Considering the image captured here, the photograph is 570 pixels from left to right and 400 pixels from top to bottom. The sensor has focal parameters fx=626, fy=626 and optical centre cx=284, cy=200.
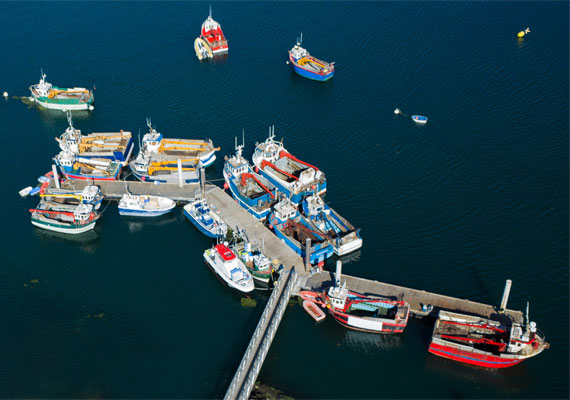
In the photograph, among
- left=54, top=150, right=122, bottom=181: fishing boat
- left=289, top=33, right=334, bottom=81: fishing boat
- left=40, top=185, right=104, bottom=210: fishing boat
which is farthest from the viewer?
left=289, top=33, right=334, bottom=81: fishing boat

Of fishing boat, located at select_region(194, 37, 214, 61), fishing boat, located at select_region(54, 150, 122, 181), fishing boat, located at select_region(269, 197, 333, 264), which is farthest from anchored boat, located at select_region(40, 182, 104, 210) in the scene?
fishing boat, located at select_region(194, 37, 214, 61)

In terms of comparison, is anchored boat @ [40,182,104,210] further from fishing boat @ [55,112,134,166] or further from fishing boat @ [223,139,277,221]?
fishing boat @ [223,139,277,221]

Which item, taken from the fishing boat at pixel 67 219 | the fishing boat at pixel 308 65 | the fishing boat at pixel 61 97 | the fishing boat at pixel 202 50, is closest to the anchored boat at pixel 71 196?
the fishing boat at pixel 67 219

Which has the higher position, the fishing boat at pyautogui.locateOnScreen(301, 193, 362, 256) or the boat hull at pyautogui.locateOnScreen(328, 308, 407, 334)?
the fishing boat at pyautogui.locateOnScreen(301, 193, 362, 256)

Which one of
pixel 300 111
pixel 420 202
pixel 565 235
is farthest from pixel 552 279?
pixel 300 111

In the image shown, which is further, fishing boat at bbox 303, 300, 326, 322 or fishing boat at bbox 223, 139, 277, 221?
fishing boat at bbox 223, 139, 277, 221

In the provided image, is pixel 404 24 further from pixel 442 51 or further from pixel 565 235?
pixel 565 235

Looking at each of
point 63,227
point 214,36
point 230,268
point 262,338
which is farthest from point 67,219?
point 214,36
